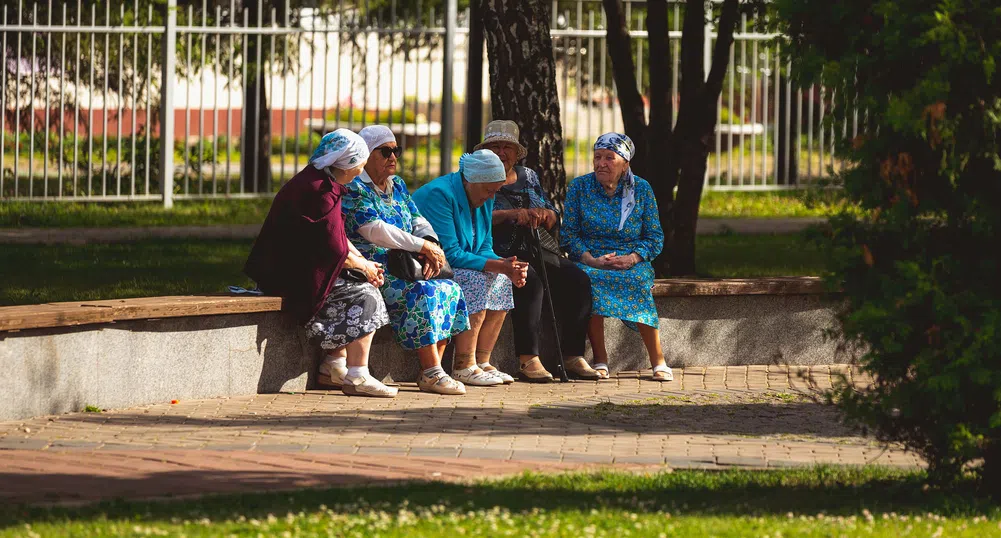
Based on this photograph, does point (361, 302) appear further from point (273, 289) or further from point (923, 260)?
point (923, 260)

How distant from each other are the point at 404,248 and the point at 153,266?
293cm

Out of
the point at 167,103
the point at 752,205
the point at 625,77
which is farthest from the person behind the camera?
the point at 752,205

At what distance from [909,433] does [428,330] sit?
3.06 meters

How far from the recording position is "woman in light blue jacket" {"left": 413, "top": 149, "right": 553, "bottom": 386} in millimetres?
8500

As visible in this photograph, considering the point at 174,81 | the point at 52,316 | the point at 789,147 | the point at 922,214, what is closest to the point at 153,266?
the point at 52,316

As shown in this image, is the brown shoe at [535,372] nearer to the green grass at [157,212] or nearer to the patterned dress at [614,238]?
the patterned dress at [614,238]

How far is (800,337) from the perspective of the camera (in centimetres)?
966

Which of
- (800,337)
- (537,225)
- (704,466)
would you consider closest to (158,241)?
(537,225)

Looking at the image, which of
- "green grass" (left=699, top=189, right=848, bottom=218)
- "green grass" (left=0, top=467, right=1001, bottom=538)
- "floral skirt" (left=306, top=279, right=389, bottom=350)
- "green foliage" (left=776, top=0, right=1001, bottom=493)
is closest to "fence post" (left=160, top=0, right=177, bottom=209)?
"green grass" (left=699, top=189, right=848, bottom=218)

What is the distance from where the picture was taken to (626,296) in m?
8.92

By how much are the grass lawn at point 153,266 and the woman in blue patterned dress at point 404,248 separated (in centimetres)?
99

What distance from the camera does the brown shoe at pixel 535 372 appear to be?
877 cm

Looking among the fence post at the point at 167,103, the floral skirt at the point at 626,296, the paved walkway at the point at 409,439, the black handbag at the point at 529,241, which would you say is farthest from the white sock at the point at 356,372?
the fence post at the point at 167,103

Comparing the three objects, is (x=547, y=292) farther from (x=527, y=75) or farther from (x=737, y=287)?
(x=527, y=75)
